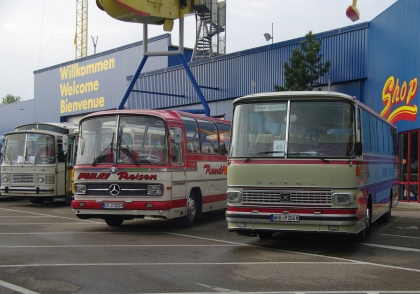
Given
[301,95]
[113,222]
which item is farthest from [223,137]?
[301,95]

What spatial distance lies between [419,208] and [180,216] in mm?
11074

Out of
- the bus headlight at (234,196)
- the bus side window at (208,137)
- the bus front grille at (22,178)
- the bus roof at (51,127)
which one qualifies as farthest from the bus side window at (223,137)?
the bus front grille at (22,178)

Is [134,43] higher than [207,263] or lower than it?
higher

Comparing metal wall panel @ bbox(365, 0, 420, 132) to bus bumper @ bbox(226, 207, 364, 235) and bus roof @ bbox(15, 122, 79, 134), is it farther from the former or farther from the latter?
bus bumper @ bbox(226, 207, 364, 235)

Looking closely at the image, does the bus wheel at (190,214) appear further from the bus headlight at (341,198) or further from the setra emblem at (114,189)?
the bus headlight at (341,198)

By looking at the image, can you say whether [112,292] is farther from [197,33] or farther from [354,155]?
[197,33]

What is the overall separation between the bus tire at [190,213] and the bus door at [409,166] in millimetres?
11439

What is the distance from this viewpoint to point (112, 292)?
746 centimetres

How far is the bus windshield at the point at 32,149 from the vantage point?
2230 centimetres

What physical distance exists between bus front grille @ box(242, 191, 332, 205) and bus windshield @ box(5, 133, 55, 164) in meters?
13.1

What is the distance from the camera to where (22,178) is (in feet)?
72.8

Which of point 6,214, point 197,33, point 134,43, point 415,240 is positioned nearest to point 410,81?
point 415,240

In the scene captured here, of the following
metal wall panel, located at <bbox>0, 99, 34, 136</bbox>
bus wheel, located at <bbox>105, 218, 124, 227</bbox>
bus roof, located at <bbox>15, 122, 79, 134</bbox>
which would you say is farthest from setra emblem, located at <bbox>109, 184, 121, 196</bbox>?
metal wall panel, located at <bbox>0, 99, 34, 136</bbox>

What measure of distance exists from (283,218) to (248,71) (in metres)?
22.5
